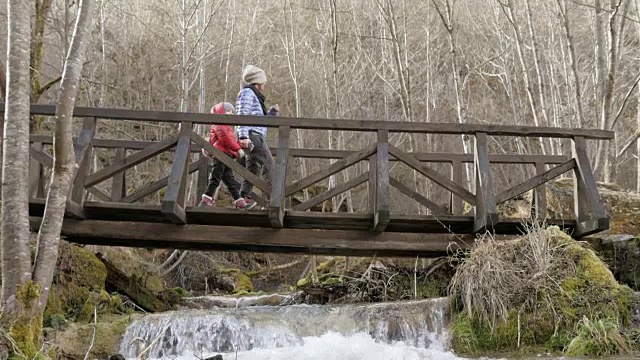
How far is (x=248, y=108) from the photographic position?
8.03 meters

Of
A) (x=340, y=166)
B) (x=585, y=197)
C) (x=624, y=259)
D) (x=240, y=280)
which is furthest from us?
(x=240, y=280)

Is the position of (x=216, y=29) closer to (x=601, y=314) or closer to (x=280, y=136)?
(x=280, y=136)

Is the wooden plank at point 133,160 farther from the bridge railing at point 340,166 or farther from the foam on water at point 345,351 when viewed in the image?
the foam on water at point 345,351

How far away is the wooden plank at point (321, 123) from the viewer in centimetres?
761

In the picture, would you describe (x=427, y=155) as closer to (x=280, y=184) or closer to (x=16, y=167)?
(x=280, y=184)

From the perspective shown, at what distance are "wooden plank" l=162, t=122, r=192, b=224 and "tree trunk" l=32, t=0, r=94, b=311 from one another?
83.8 inches

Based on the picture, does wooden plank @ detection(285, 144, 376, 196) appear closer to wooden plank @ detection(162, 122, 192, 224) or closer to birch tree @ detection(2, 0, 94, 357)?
wooden plank @ detection(162, 122, 192, 224)

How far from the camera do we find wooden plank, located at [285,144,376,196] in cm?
758

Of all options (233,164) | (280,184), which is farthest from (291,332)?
(233,164)

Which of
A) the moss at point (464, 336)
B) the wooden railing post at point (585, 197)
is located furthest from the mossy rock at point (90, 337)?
the wooden railing post at point (585, 197)

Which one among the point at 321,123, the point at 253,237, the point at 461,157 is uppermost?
the point at 321,123

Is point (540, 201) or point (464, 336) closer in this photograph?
point (464, 336)

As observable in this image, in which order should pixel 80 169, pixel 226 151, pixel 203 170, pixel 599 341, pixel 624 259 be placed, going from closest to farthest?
pixel 599 341 < pixel 80 169 < pixel 226 151 < pixel 624 259 < pixel 203 170

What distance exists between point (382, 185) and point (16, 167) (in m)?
3.95
